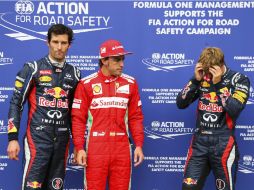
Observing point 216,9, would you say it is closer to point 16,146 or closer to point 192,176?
point 192,176

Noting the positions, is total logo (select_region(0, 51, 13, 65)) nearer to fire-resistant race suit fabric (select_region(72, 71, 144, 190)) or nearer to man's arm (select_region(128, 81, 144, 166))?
fire-resistant race suit fabric (select_region(72, 71, 144, 190))

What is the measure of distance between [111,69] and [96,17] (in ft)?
3.25

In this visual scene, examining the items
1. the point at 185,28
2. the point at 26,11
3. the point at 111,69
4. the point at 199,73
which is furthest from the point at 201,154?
the point at 26,11

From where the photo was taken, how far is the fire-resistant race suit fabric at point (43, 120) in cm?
329

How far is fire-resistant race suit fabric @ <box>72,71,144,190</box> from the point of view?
331 centimetres

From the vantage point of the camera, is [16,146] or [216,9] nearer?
[16,146]

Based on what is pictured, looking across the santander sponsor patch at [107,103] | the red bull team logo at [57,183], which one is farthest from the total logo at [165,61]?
the red bull team logo at [57,183]

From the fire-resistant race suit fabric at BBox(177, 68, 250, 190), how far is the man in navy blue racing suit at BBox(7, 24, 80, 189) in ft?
3.35

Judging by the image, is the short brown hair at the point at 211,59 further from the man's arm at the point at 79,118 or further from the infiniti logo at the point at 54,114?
the infiniti logo at the point at 54,114

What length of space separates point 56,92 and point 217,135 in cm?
134

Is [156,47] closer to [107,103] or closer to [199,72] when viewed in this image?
[199,72]

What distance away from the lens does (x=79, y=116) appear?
334 centimetres

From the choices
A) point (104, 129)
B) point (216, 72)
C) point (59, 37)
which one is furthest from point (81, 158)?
point (216, 72)

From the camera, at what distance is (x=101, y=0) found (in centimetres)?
417
